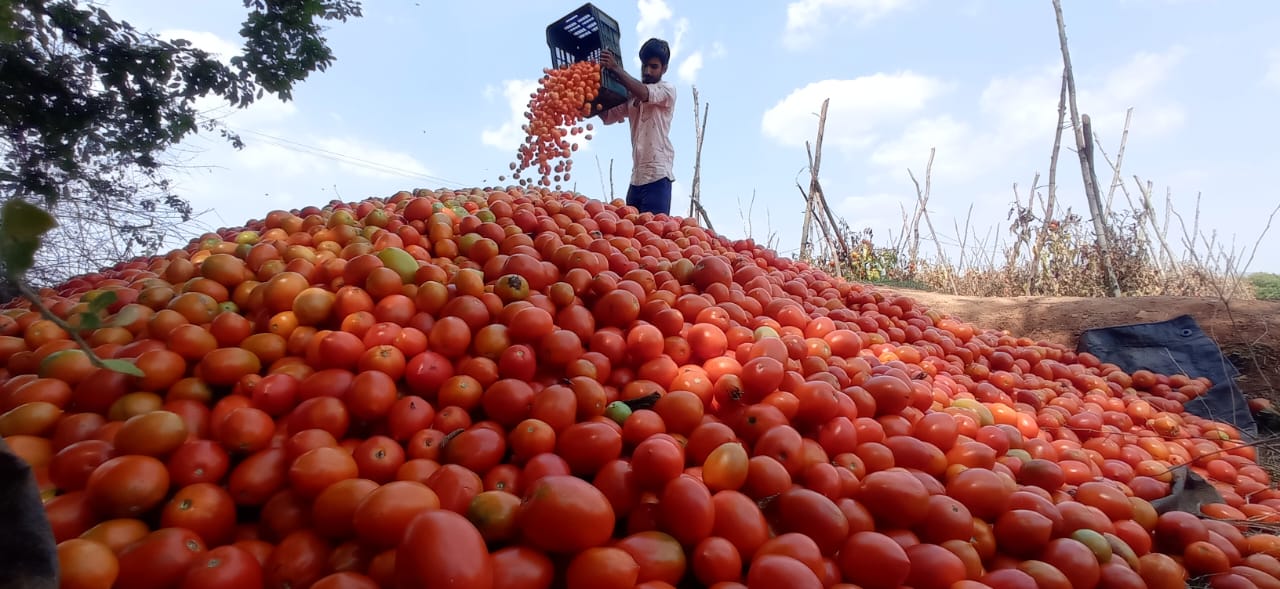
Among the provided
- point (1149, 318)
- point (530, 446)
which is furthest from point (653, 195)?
point (1149, 318)

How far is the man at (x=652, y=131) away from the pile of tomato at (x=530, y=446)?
2.72m

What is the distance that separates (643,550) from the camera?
1.18 meters

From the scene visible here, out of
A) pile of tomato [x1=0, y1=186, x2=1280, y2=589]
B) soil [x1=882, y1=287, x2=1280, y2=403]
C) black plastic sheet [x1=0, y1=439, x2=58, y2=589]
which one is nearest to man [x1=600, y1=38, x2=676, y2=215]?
pile of tomato [x1=0, y1=186, x2=1280, y2=589]

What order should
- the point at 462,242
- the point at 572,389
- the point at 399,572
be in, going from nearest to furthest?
the point at 399,572, the point at 572,389, the point at 462,242

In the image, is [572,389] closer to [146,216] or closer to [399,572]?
[399,572]

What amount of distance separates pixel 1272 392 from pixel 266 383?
18.1 ft

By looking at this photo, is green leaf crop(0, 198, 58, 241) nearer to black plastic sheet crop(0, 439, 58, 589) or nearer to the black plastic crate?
black plastic sheet crop(0, 439, 58, 589)

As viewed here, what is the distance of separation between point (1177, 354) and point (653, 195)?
4.09m

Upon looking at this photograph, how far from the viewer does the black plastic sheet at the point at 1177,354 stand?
359 cm

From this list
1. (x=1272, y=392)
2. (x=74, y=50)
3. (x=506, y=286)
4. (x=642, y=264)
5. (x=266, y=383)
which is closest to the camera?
(x=266, y=383)

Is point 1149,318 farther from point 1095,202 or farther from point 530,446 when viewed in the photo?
point 530,446

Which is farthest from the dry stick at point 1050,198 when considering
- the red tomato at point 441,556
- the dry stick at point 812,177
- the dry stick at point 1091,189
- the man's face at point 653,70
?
the red tomato at point 441,556

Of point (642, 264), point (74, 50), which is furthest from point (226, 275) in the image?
point (74, 50)

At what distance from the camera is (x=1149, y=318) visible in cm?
461
